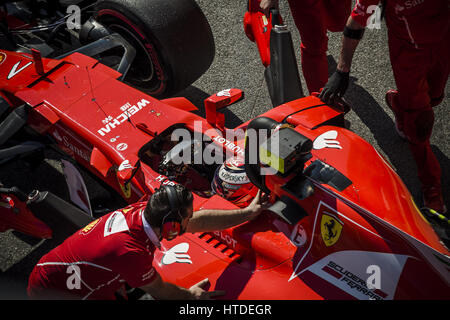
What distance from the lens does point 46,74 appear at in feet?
12.8

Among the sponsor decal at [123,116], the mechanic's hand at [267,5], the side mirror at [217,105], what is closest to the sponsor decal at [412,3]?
the mechanic's hand at [267,5]

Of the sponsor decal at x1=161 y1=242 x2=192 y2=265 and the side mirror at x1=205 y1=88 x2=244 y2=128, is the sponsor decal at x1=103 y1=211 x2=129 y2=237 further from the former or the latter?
the side mirror at x1=205 y1=88 x2=244 y2=128

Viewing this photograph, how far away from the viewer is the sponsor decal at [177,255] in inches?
113

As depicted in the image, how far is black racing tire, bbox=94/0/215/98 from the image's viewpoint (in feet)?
13.2

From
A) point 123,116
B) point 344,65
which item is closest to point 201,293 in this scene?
point 123,116

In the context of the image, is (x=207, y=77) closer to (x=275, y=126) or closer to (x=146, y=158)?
(x=146, y=158)

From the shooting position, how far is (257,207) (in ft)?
9.00

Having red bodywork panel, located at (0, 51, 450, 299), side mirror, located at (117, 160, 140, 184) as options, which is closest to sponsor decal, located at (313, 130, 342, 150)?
red bodywork panel, located at (0, 51, 450, 299)

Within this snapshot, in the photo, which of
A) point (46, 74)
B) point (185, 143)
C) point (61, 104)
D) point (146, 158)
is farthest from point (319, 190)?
point (46, 74)

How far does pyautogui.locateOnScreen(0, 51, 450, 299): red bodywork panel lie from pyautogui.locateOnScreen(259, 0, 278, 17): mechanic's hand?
1.03m

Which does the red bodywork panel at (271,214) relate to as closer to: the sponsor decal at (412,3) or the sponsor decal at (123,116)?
the sponsor decal at (123,116)

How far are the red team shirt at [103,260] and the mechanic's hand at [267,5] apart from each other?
2.07 meters

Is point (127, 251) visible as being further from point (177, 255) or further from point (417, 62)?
point (417, 62)
